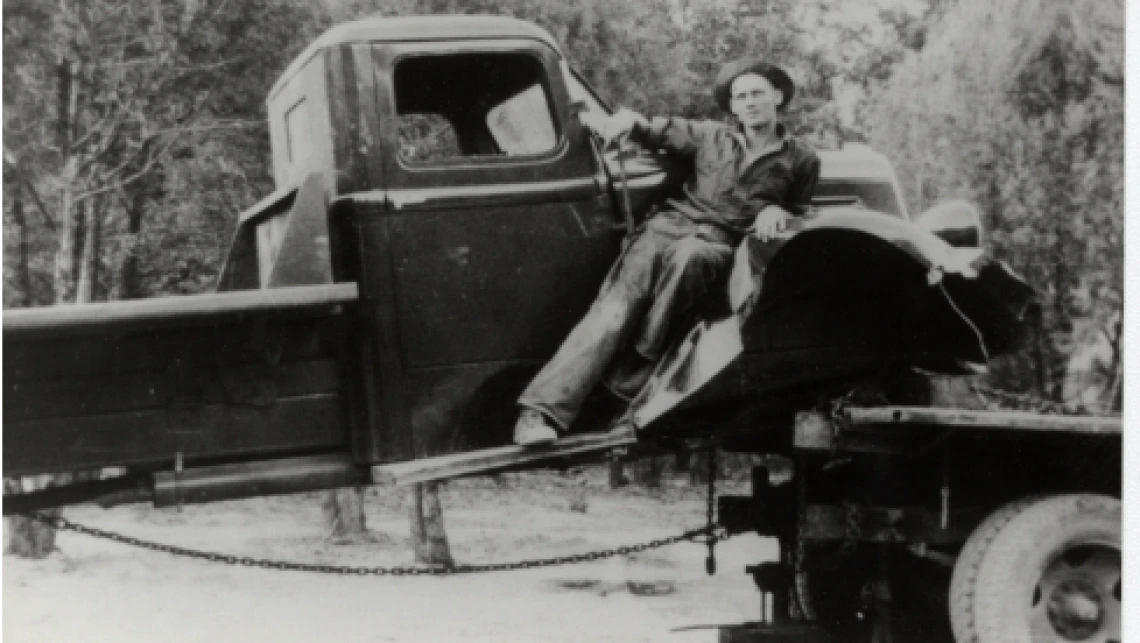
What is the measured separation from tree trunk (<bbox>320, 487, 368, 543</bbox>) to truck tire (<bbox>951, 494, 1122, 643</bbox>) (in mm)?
8365

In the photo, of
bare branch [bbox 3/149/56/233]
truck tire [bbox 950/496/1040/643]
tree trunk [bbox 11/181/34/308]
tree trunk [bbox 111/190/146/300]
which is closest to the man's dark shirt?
truck tire [bbox 950/496/1040/643]

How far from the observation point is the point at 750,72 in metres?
4.64

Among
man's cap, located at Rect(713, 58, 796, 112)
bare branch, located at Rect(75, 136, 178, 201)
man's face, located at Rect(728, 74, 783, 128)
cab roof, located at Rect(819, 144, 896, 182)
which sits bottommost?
cab roof, located at Rect(819, 144, 896, 182)

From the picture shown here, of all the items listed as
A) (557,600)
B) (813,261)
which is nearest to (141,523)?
(557,600)

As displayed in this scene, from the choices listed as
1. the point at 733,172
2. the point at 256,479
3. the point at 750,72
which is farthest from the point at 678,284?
the point at 256,479

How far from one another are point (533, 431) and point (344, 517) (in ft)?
27.7

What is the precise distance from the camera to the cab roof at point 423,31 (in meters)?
4.43

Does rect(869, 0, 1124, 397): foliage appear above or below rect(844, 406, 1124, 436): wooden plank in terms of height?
above

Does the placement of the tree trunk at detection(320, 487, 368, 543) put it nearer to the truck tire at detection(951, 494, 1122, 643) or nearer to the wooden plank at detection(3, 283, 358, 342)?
the wooden plank at detection(3, 283, 358, 342)

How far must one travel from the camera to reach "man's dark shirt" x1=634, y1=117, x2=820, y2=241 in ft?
14.8

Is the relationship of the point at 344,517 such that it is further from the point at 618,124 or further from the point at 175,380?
the point at 618,124

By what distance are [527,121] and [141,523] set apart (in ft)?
28.8

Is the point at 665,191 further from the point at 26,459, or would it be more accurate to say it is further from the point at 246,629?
the point at 246,629

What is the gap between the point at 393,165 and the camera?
4410 mm
